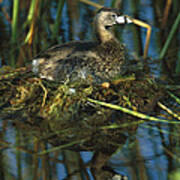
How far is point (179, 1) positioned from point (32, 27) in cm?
277

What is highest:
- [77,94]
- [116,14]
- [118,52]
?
[116,14]

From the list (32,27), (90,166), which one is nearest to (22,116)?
(90,166)

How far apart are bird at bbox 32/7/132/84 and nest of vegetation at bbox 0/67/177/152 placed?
0.08m

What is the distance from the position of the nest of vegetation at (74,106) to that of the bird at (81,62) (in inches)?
3.3

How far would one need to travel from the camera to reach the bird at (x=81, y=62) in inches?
169

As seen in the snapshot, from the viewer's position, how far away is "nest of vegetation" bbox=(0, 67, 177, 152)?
12.6ft

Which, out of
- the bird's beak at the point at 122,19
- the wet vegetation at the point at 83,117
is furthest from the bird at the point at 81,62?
the bird's beak at the point at 122,19

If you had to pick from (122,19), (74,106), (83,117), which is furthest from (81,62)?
(122,19)

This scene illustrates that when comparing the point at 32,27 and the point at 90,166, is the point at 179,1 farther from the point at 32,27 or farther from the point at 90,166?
the point at 90,166

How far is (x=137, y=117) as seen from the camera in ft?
13.3

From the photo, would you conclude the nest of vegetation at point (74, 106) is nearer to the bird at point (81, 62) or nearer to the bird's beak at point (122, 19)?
the bird at point (81, 62)

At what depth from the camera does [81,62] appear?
14.1 feet

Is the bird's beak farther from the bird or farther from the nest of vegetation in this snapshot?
the nest of vegetation

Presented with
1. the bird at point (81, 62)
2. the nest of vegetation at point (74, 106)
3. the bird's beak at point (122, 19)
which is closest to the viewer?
the nest of vegetation at point (74, 106)
